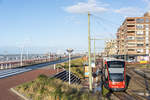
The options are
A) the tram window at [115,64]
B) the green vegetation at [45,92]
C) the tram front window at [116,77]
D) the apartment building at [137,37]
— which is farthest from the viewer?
the apartment building at [137,37]

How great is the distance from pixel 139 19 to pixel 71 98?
75.4 meters

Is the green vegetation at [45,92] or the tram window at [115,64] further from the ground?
the tram window at [115,64]

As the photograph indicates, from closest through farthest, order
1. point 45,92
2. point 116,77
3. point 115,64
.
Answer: point 45,92 → point 116,77 → point 115,64

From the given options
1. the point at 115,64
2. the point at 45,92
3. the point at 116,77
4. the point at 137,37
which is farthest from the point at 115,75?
the point at 137,37

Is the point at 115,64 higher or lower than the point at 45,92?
higher

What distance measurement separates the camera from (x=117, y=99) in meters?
17.7

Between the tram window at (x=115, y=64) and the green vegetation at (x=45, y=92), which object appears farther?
the tram window at (x=115, y=64)

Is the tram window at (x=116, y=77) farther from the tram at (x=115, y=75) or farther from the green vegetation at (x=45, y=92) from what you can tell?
the green vegetation at (x=45, y=92)

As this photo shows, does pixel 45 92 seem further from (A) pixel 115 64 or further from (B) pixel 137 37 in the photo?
(B) pixel 137 37

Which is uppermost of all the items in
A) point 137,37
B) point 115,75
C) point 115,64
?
point 137,37

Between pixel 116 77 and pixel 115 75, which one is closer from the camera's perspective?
pixel 116 77

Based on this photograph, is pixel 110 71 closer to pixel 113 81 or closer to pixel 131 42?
pixel 113 81

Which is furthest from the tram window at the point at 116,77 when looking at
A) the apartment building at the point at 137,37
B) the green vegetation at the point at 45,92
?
the apartment building at the point at 137,37

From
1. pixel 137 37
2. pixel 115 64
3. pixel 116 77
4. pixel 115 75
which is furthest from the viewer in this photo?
pixel 137 37
